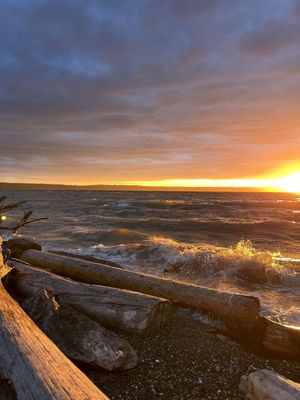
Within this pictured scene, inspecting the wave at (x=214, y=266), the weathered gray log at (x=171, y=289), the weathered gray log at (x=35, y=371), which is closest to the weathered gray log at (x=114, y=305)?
the weathered gray log at (x=171, y=289)

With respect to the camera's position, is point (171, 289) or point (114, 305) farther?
point (171, 289)

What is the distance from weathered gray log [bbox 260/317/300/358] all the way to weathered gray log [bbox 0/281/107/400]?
123 inches

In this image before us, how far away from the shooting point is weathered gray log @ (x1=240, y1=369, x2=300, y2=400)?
11.2ft

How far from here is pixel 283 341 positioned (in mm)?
4887

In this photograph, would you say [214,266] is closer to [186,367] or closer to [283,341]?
[283,341]

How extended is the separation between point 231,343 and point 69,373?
10.2 feet

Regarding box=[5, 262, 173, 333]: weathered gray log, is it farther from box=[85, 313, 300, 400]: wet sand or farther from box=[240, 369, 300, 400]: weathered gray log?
box=[240, 369, 300, 400]: weathered gray log

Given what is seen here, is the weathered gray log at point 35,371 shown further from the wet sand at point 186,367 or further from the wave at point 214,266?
the wave at point 214,266

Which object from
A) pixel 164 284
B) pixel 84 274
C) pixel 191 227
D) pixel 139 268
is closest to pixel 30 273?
pixel 84 274

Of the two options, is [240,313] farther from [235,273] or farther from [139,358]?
[235,273]

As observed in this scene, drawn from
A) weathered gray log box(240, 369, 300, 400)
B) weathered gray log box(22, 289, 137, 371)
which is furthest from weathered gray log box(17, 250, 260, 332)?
weathered gray log box(22, 289, 137, 371)

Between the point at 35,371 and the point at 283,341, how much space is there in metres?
3.59

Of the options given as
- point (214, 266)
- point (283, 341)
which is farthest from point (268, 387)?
point (214, 266)

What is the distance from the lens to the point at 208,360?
467 cm
